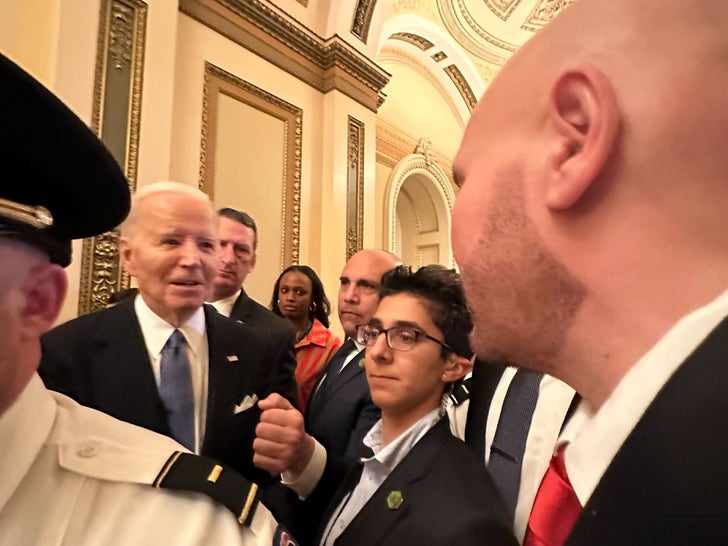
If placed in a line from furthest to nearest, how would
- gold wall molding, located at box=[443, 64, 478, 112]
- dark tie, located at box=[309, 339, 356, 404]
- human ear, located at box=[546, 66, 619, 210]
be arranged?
gold wall molding, located at box=[443, 64, 478, 112] < dark tie, located at box=[309, 339, 356, 404] < human ear, located at box=[546, 66, 619, 210]

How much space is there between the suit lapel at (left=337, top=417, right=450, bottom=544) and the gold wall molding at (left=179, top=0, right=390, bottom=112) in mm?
3406

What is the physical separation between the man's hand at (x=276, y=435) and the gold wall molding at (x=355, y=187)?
10.7ft

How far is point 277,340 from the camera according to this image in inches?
68.0

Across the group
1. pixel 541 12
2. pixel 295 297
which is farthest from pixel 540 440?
pixel 541 12

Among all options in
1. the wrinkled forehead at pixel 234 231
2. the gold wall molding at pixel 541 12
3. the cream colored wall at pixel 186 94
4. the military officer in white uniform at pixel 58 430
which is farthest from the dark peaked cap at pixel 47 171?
the gold wall molding at pixel 541 12

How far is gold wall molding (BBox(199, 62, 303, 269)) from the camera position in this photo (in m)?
3.62

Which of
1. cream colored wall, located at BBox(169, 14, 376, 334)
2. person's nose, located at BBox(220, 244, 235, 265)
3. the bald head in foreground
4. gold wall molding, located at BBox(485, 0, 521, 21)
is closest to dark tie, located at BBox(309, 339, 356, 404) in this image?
person's nose, located at BBox(220, 244, 235, 265)

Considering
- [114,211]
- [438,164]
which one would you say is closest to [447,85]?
[438,164]

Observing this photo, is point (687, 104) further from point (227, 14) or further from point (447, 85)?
point (447, 85)

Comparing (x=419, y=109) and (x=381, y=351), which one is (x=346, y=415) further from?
(x=419, y=109)

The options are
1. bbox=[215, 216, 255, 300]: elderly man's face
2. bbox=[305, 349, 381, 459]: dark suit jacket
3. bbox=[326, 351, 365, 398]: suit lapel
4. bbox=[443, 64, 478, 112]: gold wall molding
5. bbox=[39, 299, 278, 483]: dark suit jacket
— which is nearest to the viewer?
bbox=[39, 299, 278, 483]: dark suit jacket

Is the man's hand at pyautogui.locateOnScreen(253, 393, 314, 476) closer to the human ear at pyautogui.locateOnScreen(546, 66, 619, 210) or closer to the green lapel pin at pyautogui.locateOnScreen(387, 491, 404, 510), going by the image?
the green lapel pin at pyautogui.locateOnScreen(387, 491, 404, 510)

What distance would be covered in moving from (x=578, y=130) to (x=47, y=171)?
25.6 inches

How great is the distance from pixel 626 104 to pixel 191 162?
334 cm
